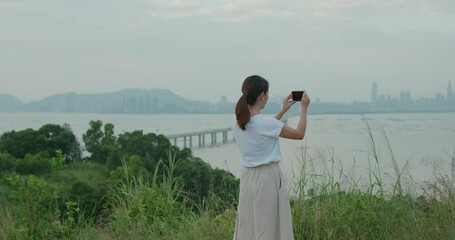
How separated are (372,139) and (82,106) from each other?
4702 cm

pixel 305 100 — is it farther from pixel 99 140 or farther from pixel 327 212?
pixel 99 140

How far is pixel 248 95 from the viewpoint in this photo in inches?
129

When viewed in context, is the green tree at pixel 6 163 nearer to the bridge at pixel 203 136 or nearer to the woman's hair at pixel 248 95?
the woman's hair at pixel 248 95

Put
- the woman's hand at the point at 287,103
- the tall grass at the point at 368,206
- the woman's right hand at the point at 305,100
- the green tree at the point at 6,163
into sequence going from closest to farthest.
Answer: the woman's right hand at the point at 305,100, the woman's hand at the point at 287,103, the tall grass at the point at 368,206, the green tree at the point at 6,163

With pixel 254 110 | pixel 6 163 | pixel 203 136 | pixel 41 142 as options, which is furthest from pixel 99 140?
pixel 203 136

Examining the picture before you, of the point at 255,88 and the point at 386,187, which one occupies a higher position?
the point at 255,88

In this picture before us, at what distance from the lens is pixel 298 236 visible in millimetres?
4219

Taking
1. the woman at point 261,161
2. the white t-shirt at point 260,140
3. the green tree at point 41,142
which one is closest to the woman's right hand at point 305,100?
the woman at point 261,161

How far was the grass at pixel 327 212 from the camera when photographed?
13.9ft

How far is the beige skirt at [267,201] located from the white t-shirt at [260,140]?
0.06m

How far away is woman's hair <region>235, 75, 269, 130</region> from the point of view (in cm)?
323

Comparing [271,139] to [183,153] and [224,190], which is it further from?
[183,153]

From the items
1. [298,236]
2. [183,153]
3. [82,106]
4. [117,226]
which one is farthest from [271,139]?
[82,106]

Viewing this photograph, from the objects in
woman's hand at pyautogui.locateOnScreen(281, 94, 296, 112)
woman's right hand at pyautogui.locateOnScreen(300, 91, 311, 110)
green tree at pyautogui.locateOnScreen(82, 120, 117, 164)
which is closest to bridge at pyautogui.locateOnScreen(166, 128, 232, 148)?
green tree at pyautogui.locateOnScreen(82, 120, 117, 164)
